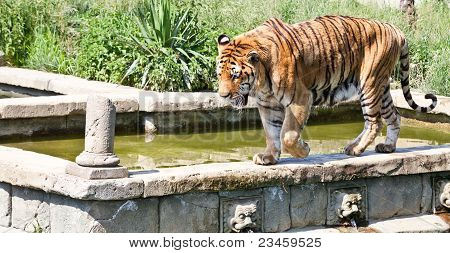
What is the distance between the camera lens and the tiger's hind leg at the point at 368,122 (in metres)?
9.50

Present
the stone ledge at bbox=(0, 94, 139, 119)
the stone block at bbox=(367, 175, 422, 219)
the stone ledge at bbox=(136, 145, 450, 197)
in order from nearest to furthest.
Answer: the stone ledge at bbox=(136, 145, 450, 197) → the stone block at bbox=(367, 175, 422, 219) → the stone ledge at bbox=(0, 94, 139, 119)

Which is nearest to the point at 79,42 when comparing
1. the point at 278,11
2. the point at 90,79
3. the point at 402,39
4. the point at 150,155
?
the point at 90,79

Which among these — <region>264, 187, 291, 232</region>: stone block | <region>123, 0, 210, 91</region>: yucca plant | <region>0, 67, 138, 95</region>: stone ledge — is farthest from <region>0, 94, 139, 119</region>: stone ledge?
<region>264, 187, 291, 232</region>: stone block

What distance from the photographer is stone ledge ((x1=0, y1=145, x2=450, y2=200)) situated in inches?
320

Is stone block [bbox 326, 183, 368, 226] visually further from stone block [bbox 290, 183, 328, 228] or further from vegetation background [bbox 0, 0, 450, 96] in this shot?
vegetation background [bbox 0, 0, 450, 96]

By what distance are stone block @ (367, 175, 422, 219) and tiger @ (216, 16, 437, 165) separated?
0.30 m

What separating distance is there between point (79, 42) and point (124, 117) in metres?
3.40

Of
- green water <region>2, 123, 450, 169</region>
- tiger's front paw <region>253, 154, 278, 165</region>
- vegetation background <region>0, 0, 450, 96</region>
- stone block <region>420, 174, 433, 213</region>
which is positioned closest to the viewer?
tiger's front paw <region>253, 154, 278, 165</region>

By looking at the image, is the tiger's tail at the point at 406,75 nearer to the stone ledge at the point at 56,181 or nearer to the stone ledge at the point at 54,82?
the stone ledge at the point at 56,181

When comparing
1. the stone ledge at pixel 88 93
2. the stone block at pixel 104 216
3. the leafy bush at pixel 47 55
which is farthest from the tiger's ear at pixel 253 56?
the leafy bush at pixel 47 55

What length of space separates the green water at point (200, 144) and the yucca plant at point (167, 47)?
1.18 m

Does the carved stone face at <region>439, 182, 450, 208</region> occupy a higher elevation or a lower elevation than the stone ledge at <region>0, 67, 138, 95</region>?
lower

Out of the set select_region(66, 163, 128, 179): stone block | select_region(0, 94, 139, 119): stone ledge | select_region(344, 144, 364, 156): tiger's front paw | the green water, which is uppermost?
select_region(0, 94, 139, 119): stone ledge

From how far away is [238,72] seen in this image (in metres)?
8.75
